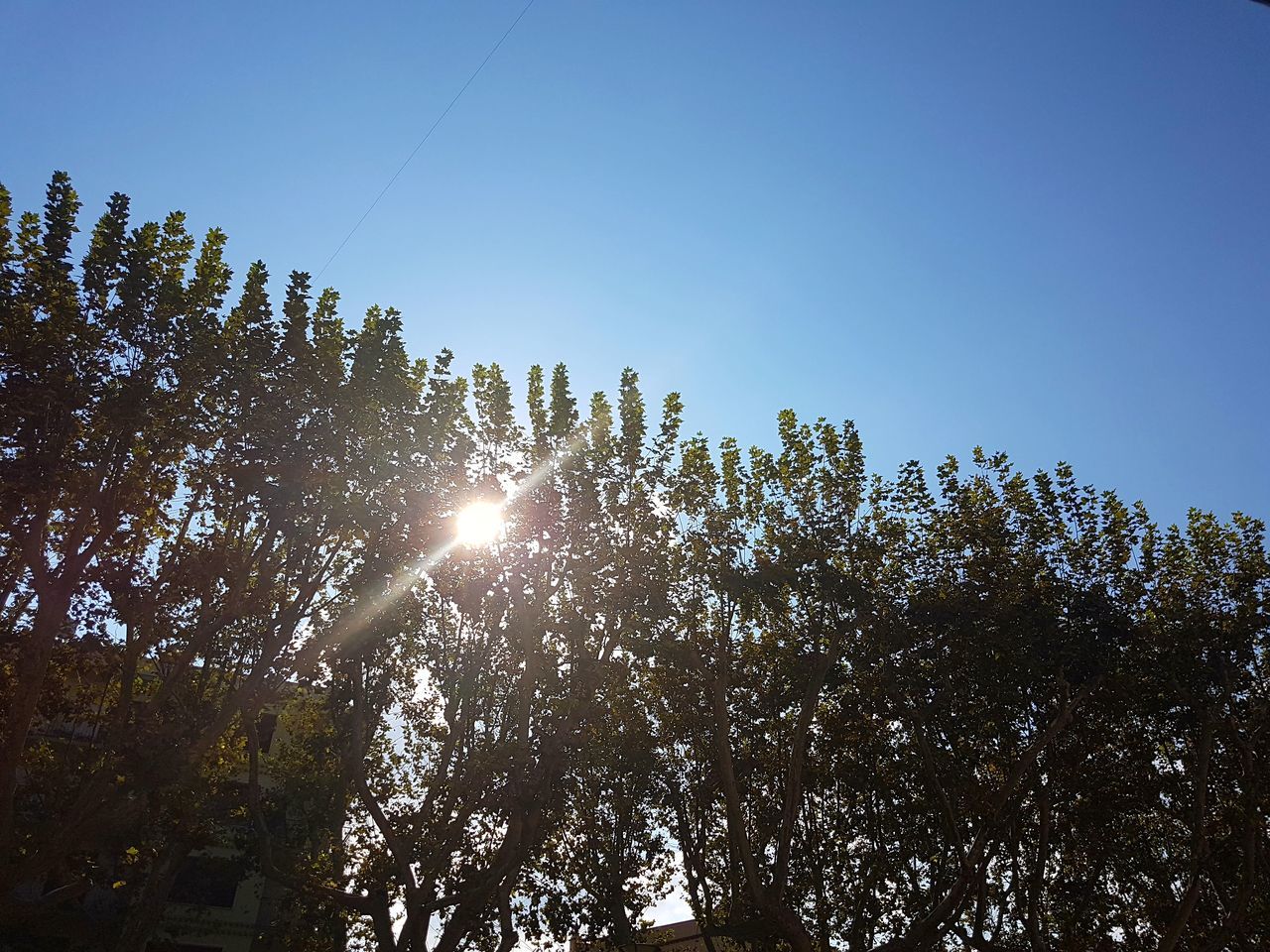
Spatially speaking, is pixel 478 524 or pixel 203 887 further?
pixel 203 887

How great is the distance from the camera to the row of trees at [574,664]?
12.5 m

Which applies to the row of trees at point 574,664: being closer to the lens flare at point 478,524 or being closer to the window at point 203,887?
the lens flare at point 478,524

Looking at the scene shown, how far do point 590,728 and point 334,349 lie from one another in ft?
25.0

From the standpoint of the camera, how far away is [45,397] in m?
11.3

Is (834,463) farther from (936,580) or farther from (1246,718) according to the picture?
(1246,718)

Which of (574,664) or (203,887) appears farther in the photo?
(203,887)

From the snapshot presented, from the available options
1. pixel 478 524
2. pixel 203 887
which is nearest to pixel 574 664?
pixel 478 524

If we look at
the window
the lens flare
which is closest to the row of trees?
the lens flare

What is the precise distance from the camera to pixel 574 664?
15234 millimetres

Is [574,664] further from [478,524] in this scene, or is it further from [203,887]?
[203,887]

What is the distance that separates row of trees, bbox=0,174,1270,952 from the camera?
41.0 feet

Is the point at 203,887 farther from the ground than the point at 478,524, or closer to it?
closer to it

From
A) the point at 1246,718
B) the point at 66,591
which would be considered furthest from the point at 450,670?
the point at 1246,718

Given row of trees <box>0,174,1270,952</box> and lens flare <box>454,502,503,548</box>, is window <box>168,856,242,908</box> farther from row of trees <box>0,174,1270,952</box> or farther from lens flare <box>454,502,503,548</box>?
lens flare <box>454,502,503,548</box>
